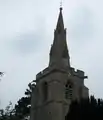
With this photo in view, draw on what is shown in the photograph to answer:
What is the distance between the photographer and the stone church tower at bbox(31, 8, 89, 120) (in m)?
42.4

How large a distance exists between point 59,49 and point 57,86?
6.07 meters

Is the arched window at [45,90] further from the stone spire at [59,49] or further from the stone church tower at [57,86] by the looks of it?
the stone spire at [59,49]

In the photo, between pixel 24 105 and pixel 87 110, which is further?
pixel 24 105

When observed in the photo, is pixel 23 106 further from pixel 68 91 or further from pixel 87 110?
pixel 87 110

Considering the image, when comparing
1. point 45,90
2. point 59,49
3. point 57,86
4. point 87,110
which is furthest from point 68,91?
point 87,110

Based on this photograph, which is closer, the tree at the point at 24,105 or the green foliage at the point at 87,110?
the green foliage at the point at 87,110

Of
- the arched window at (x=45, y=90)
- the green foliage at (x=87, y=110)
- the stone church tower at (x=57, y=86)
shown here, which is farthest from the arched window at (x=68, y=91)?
the green foliage at (x=87, y=110)

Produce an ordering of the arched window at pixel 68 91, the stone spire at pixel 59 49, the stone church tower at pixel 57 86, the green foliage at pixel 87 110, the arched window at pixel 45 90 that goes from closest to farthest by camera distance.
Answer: the green foliage at pixel 87 110 → the stone church tower at pixel 57 86 → the arched window at pixel 68 91 → the arched window at pixel 45 90 → the stone spire at pixel 59 49

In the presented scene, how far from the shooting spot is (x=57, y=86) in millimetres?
42812

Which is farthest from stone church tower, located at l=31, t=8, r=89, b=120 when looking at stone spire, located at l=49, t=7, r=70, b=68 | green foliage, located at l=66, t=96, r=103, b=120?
green foliage, located at l=66, t=96, r=103, b=120

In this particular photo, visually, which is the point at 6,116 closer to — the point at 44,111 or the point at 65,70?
the point at 44,111

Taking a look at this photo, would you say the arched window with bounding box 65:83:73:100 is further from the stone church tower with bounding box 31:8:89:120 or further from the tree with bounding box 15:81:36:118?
the tree with bounding box 15:81:36:118

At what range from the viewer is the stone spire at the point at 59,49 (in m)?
45.7

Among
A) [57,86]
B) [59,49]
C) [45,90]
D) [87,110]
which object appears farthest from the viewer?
[59,49]
